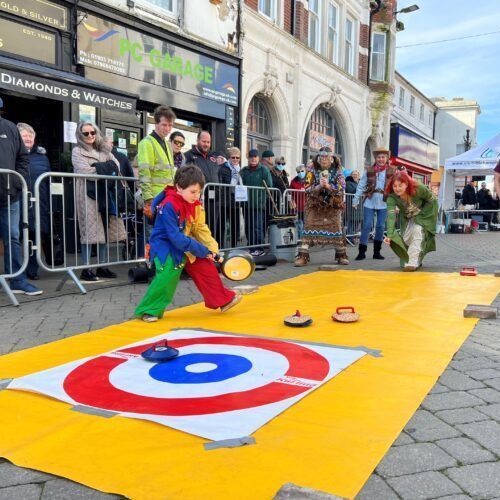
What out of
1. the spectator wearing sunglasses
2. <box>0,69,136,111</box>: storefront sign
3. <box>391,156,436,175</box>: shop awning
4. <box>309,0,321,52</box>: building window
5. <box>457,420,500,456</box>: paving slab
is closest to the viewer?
<box>457,420,500,456</box>: paving slab

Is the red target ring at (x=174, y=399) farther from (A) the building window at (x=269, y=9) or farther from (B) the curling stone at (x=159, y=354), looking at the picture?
(A) the building window at (x=269, y=9)

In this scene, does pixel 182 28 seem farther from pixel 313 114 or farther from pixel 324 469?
pixel 324 469

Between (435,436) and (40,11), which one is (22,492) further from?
(40,11)

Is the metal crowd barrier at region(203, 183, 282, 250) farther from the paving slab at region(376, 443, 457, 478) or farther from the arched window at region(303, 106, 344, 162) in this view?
the arched window at region(303, 106, 344, 162)

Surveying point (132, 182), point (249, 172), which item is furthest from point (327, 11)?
point (132, 182)

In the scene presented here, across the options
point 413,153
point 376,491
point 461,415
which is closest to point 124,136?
point 461,415

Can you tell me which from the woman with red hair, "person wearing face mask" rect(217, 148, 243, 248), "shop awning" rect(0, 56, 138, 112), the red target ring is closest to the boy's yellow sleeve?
the red target ring

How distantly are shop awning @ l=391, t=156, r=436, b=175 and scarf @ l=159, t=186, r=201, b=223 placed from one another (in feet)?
76.3

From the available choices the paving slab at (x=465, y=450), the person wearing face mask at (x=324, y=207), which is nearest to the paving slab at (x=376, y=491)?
the paving slab at (x=465, y=450)

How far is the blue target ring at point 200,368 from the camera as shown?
2.86m

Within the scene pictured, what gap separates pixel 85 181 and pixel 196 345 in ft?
10.9

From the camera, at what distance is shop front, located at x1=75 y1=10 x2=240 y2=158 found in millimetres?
9531

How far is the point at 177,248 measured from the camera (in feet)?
14.4

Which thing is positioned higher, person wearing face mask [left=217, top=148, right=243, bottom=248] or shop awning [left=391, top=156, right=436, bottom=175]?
shop awning [left=391, top=156, right=436, bottom=175]
